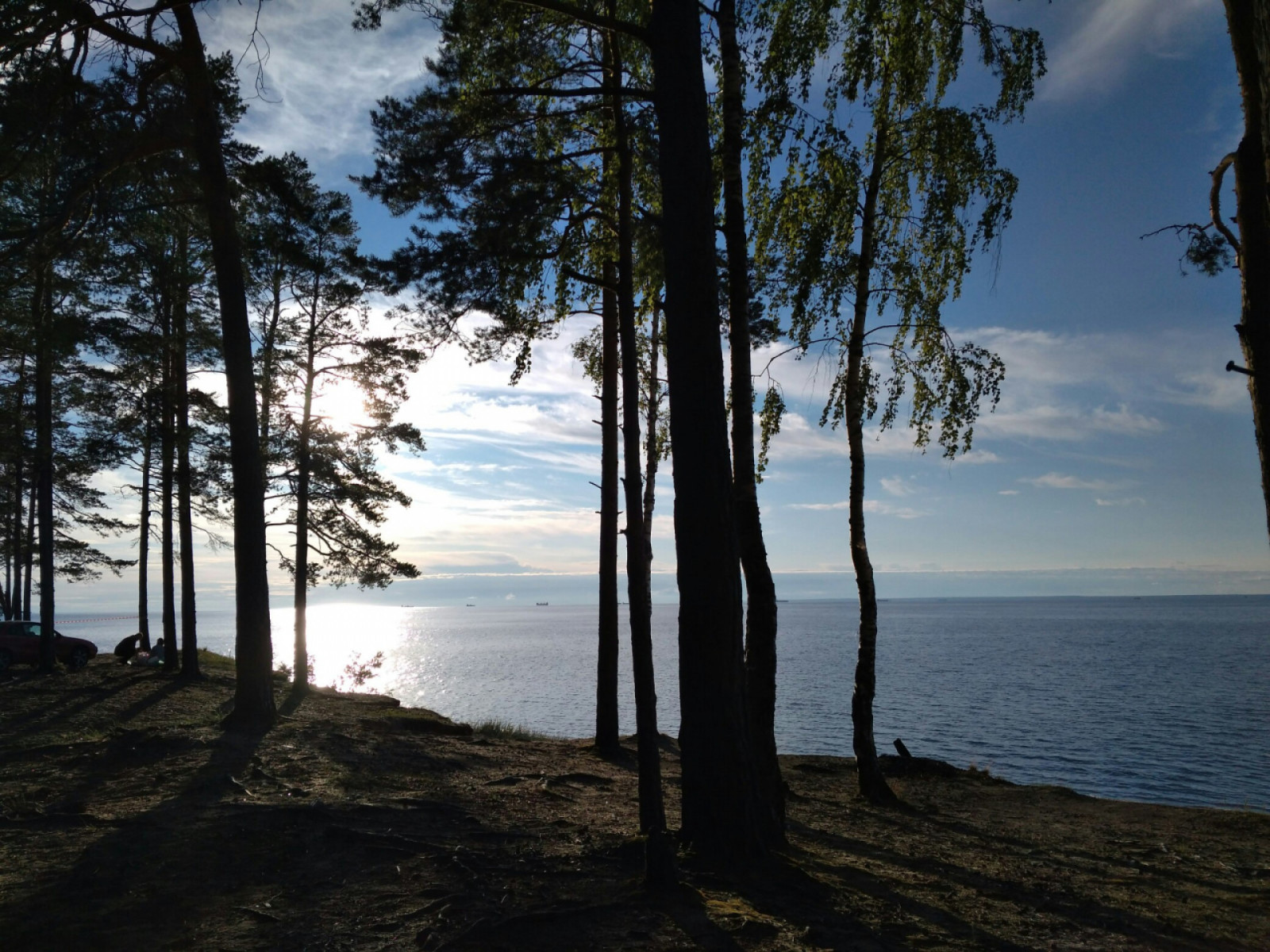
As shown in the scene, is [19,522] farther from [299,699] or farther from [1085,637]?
[1085,637]

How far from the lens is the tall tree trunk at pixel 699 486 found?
657 centimetres

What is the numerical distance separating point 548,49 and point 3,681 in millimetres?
18108

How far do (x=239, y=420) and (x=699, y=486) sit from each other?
8.52m

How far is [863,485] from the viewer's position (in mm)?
12516

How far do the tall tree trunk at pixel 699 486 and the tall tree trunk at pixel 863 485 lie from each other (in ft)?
19.5

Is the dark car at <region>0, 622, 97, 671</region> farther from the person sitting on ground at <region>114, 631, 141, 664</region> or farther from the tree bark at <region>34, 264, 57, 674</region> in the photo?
the tree bark at <region>34, 264, 57, 674</region>

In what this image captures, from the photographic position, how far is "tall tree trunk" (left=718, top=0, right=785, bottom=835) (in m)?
8.60

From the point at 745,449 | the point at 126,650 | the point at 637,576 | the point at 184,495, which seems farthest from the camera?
the point at 126,650

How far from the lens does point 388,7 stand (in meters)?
8.67

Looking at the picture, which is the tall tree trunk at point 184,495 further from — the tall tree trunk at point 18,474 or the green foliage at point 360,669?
the green foliage at point 360,669

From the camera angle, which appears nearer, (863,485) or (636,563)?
(636,563)

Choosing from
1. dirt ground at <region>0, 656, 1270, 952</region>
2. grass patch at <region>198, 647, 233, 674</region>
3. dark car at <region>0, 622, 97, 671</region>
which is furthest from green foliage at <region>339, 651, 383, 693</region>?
dirt ground at <region>0, 656, 1270, 952</region>

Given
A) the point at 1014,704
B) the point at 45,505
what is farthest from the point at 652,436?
the point at 1014,704

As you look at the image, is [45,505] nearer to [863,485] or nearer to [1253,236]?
[863,485]
